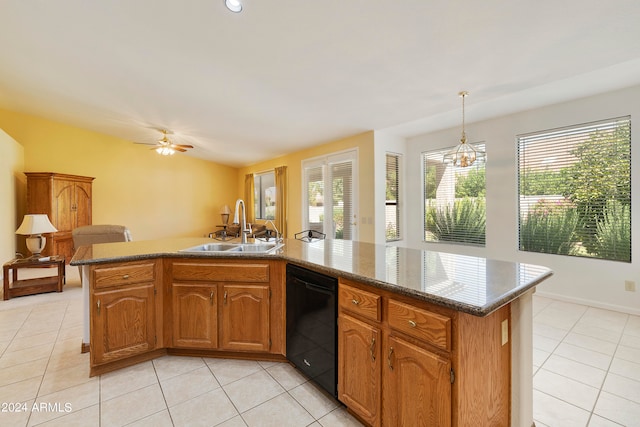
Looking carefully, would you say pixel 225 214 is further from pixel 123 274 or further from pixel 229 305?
pixel 229 305

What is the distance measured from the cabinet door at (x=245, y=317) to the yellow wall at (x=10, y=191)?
5340 millimetres

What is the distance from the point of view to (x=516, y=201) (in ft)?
12.9

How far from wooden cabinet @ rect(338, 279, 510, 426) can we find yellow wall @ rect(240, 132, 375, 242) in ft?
10.4

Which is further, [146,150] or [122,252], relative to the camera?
[146,150]

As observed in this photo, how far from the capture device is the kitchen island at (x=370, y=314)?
112 centimetres

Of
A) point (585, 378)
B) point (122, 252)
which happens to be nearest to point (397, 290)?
point (585, 378)

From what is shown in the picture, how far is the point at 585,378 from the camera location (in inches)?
78.0

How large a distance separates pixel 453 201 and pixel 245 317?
3.99 m

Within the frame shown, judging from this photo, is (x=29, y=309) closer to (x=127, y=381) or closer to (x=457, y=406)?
(x=127, y=381)

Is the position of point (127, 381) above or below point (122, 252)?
below

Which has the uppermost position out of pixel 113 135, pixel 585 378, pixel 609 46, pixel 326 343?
pixel 113 135

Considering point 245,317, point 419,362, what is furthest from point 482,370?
point 245,317

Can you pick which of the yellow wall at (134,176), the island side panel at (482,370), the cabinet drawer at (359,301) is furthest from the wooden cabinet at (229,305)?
the yellow wall at (134,176)

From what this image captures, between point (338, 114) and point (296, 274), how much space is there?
2.78 m
